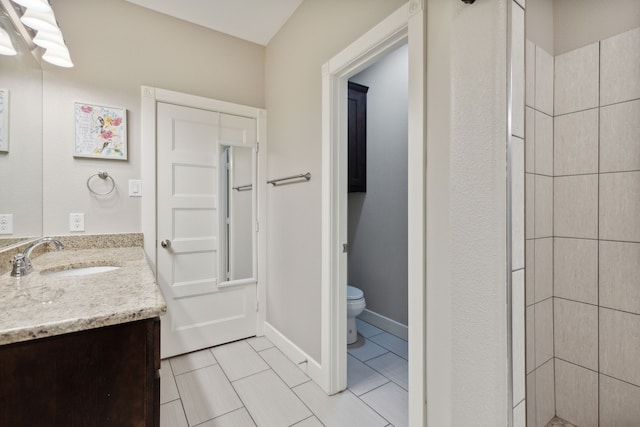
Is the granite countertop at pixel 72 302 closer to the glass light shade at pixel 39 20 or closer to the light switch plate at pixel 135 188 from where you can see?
the light switch plate at pixel 135 188

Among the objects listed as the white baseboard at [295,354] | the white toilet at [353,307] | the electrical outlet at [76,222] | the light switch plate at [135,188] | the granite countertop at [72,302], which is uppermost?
the light switch plate at [135,188]

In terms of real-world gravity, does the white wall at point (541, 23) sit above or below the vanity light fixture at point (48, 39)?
below

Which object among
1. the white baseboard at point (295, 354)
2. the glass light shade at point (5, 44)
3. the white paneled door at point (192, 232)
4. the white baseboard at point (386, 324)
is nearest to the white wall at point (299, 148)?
the white baseboard at point (295, 354)

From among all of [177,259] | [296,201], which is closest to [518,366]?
[296,201]

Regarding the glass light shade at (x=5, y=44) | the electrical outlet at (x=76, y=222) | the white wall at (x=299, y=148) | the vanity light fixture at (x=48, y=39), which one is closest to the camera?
the glass light shade at (x=5, y=44)

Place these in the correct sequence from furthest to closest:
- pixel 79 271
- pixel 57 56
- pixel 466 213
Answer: pixel 57 56 → pixel 79 271 → pixel 466 213

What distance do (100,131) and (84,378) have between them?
5.96 feet

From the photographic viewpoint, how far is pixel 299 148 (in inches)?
81.5

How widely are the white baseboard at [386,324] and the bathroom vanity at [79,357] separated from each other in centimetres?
203

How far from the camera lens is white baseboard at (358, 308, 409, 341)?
8.04 ft

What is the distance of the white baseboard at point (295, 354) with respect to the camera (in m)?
1.84

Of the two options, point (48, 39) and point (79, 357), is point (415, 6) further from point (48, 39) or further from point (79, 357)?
point (48, 39)

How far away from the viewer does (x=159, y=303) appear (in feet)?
2.74

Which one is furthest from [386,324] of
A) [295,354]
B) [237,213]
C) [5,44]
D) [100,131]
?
[5,44]
